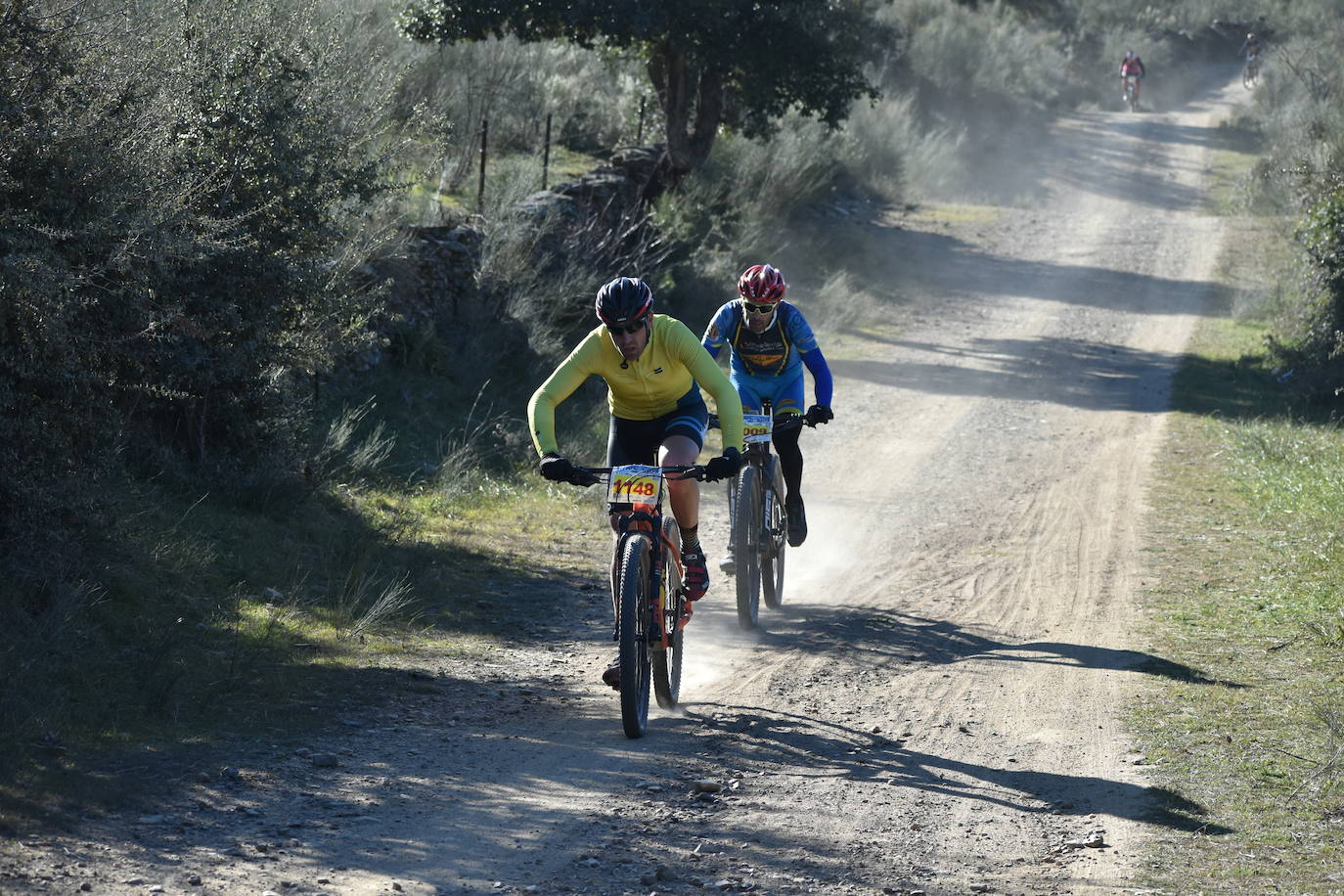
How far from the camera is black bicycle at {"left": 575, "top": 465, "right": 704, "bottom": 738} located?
604 cm

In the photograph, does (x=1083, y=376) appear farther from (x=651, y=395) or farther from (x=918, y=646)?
(x=651, y=395)

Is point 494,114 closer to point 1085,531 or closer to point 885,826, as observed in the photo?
point 1085,531

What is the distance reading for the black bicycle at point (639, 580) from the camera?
6035mm

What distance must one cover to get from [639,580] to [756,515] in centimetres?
219

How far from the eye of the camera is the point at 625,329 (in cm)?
635

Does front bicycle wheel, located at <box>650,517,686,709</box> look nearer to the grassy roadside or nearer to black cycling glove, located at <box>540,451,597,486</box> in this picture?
black cycling glove, located at <box>540,451,597,486</box>

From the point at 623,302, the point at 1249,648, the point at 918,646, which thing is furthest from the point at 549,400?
the point at 1249,648

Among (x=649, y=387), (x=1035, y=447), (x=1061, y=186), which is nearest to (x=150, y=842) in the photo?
(x=649, y=387)

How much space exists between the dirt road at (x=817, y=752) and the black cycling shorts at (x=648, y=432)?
134 cm

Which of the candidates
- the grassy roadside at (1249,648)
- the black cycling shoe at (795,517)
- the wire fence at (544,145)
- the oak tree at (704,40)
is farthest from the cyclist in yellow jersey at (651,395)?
the oak tree at (704,40)

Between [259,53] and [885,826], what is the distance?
273 inches

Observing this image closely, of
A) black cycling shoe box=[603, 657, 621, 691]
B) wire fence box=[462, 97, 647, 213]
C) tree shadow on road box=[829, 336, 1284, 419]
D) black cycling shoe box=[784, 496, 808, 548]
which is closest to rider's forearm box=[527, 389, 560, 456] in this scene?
black cycling shoe box=[603, 657, 621, 691]

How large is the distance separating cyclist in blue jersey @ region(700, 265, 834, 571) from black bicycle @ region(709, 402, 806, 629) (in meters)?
0.10

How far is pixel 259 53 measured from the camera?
29.8 feet
